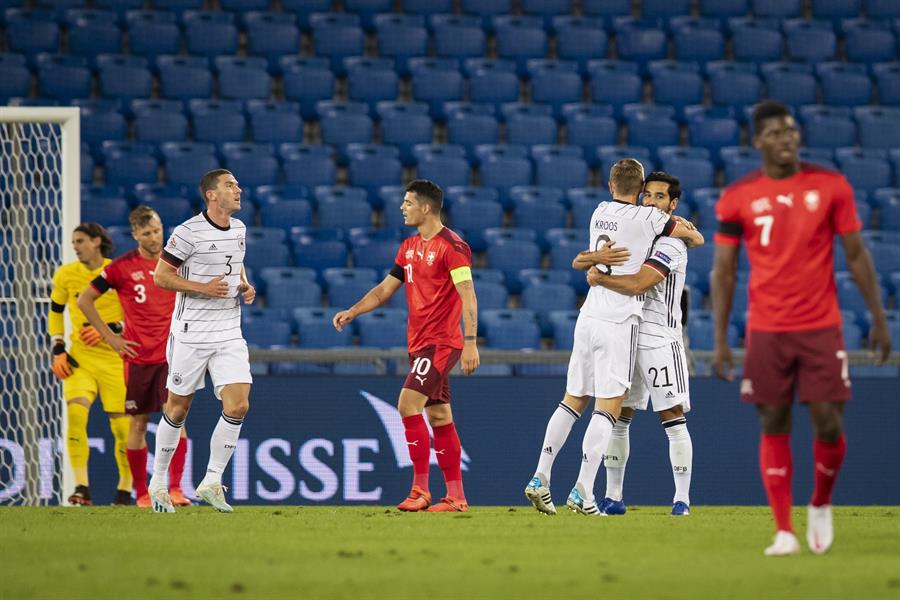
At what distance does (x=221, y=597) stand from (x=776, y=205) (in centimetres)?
303

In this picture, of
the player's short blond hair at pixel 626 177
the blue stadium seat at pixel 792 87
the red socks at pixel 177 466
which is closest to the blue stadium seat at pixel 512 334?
the red socks at pixel 177 466

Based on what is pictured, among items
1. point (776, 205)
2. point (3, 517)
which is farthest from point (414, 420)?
point (776, 205)

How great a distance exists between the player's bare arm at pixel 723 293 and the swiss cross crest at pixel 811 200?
1.26 ft

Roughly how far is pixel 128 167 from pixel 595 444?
9183 mm

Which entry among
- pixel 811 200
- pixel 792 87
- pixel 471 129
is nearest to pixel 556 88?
pixel 471 129

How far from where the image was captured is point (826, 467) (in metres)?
6.31

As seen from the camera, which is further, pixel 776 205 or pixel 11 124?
pixel 11 124

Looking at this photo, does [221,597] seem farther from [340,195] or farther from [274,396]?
[340,195]

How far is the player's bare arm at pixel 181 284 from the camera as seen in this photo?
8.89 metres

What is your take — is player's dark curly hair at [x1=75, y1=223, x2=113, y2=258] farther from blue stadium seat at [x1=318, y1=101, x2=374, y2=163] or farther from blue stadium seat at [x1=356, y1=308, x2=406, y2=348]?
blue stadium seat at [x1=318, y1=101, x2=374, y2=163]

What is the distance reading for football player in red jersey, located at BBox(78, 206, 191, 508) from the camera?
10.4m

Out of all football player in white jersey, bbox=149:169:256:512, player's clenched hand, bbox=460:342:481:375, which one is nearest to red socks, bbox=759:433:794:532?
player's clenched hand, bbox=460:342:481:375

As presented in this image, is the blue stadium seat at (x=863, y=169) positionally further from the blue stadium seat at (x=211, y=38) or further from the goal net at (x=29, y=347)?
the goal net at (x=29, y=347)

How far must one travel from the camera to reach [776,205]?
6.24 metres
